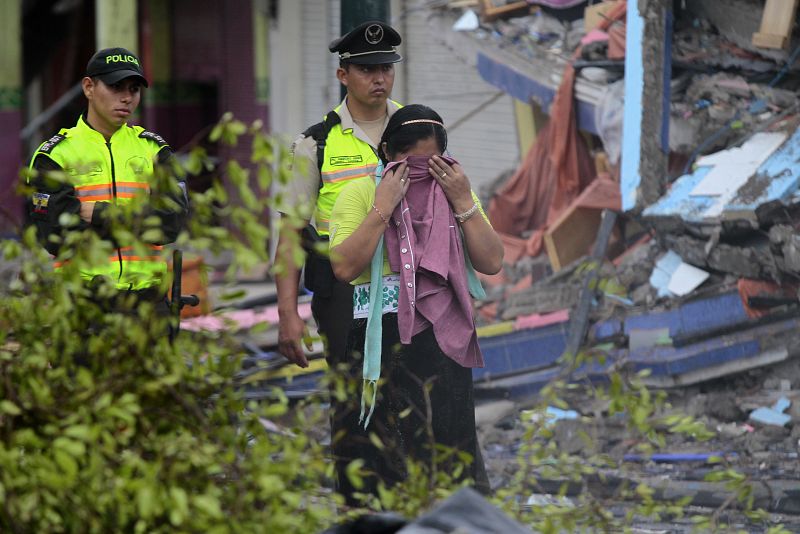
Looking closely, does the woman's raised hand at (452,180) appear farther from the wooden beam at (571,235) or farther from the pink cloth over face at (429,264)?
the wooden beam at (571,235)

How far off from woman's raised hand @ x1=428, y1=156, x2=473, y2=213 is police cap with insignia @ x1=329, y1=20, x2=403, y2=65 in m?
0.51

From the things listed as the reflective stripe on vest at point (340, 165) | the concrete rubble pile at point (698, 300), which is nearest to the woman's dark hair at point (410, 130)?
the reflective stripe on vest at point (340, 165)

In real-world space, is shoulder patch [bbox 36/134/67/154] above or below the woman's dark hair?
below

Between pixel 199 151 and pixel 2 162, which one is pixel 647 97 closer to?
pixel 199 151

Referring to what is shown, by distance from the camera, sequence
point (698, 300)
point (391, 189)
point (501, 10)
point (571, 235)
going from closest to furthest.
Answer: point (391, 189) → point (698, 300) → point (571, 235) → point (501, 10)

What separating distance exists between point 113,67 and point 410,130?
1.16 meters

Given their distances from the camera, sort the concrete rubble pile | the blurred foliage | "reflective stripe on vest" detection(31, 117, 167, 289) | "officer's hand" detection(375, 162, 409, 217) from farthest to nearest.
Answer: the concrete rubble pile < "reflective stripe on vest" detection(31, 117, 167, 289) < "officer's hand" detection(375, 162, 409, 217) < the blurred foliage

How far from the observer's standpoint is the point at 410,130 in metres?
4.91

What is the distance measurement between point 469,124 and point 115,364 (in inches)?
385

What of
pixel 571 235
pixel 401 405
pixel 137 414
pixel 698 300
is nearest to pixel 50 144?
pixel 401 405

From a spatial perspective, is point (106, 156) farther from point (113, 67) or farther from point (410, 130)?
point (410, 130)

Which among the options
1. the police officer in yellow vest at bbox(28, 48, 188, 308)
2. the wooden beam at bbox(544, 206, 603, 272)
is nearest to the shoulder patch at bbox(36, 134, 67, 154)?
the police officer in yellow vest at bbox(28, 48, 188, 308)

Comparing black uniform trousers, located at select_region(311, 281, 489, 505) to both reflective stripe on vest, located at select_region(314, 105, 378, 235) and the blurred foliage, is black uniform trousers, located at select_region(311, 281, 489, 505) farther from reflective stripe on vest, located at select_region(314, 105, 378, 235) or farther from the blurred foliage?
the blurred foliage

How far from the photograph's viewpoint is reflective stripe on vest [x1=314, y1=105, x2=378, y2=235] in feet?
17.0
